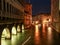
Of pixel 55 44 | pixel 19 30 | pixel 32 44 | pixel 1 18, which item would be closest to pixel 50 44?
pixel 55 44

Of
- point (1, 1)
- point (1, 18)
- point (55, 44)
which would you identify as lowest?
point (55, 44)

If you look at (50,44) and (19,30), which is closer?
(50,44)

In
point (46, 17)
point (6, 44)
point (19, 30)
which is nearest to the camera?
point (6, 44)

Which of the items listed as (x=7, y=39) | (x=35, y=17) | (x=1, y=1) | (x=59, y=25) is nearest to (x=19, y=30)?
(x=59, y=25)

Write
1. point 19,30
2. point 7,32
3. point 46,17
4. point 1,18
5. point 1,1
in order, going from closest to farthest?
point 1,18
point 1,1
point 7,32
point 19,30
point 46,17

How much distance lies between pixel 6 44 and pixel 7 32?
4122 mm

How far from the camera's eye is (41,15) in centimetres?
15150

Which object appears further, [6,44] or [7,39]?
[7,39]

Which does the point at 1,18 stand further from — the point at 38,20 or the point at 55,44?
the point at 38,20

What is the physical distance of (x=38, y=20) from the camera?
488 ft

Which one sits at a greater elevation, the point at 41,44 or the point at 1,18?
the point at 1,18

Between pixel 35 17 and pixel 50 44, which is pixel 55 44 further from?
pixel 35 17

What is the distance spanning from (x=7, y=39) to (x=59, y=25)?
23.7m

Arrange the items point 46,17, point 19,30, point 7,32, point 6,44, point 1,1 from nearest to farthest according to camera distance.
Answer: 1. point 1,1
2. point 6,44
3. point 7,32
4. point 19,30
5. point 46,17
